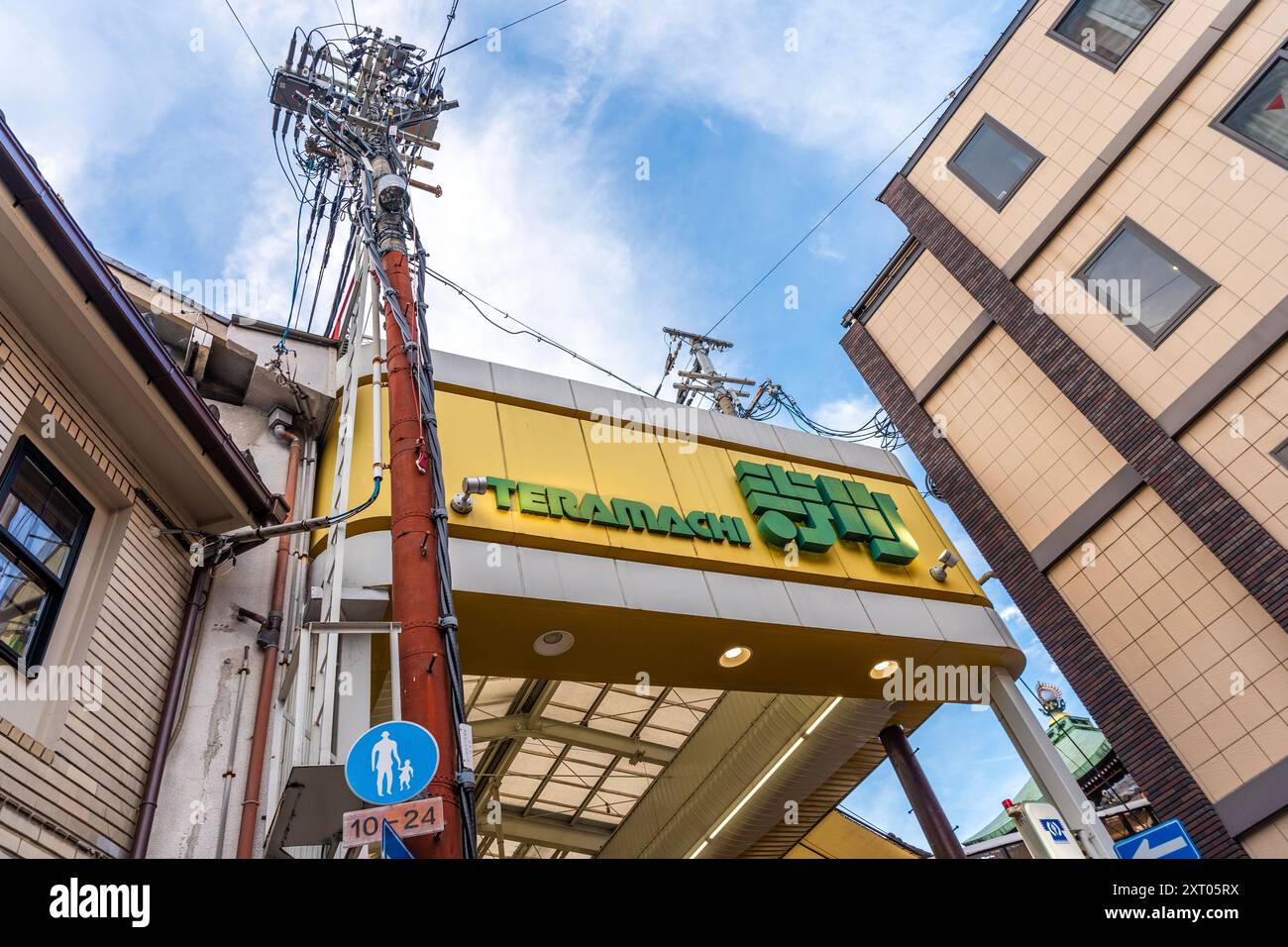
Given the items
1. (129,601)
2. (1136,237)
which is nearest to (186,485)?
(129,601)

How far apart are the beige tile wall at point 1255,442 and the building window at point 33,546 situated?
50.6 feet

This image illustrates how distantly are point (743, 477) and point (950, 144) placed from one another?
11.9 meters

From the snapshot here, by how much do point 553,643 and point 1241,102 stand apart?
14483 millimetres

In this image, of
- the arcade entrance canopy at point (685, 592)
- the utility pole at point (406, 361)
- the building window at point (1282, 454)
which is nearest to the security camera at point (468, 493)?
the arcade entrance canopy at point (685, 592)

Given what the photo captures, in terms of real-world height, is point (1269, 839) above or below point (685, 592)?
below

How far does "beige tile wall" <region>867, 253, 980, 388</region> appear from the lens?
1917 cm

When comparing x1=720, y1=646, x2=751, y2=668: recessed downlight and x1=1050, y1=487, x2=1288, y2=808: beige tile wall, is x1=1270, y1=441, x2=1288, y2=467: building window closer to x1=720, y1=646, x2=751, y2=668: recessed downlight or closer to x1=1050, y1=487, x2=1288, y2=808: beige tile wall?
x1=1050, y1=487, x2=1288, y2=808: beige tile wall

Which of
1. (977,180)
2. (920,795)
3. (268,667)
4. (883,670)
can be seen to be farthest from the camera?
(977,180)

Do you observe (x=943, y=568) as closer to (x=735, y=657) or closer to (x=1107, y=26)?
(x=735, y=657)

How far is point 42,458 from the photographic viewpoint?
7539 mm

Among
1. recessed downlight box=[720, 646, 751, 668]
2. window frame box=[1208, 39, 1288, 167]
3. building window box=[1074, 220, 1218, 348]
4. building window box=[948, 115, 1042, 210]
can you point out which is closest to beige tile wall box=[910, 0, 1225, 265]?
building window box=[948, 115, 1042, 210]

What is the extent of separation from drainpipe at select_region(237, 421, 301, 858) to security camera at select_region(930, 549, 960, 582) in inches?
366

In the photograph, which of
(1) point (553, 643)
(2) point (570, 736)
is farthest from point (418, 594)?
(2) point (570, 736)

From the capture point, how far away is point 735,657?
37.0ft
